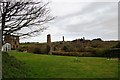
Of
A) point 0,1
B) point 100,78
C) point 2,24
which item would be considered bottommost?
point 100,78

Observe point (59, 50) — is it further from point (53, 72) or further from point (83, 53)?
point (53, 72)

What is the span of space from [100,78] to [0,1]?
7.17 meters

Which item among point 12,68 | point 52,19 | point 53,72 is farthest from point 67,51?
point 12,68

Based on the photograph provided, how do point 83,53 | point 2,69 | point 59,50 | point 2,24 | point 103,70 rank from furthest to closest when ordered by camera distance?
1. point 59,50
2. point 83,53
3. point 103,70
4. point 2,24
5. point 2,69

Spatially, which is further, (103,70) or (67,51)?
(67,51)

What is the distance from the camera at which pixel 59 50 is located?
32906 millimetres

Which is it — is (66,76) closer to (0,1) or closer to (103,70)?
(103,70)

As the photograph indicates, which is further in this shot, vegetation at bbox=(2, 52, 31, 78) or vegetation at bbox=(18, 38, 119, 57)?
vegetation at bbox=(18, 38, 119, 57)

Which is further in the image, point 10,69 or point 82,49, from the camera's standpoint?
point 82,49

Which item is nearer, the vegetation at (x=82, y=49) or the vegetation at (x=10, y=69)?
the vegetation at (x=10, y=69)

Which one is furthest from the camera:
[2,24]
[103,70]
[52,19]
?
[52,19]

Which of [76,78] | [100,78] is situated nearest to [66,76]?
[76,78]

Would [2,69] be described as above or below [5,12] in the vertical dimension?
below

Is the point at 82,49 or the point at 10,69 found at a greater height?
the point at 82,49
